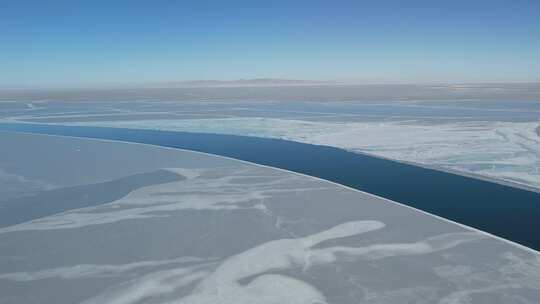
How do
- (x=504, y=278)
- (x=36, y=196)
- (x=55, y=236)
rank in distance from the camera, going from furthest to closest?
(x=36, y=196) < (x=55, y=236) < (x=504, y=278)

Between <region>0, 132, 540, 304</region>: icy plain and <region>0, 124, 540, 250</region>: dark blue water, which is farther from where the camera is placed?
<region>0, 124, 540, 250</region>: dark blue water

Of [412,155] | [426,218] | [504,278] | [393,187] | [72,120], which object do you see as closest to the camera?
[504,278]

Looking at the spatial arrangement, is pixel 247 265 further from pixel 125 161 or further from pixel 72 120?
pixel 72 120

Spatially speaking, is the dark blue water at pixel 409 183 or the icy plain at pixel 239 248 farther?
the dark blue water at pixel 409 183

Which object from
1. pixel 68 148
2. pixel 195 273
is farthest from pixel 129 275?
pixel 68 148

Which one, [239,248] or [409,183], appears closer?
[239,248]
